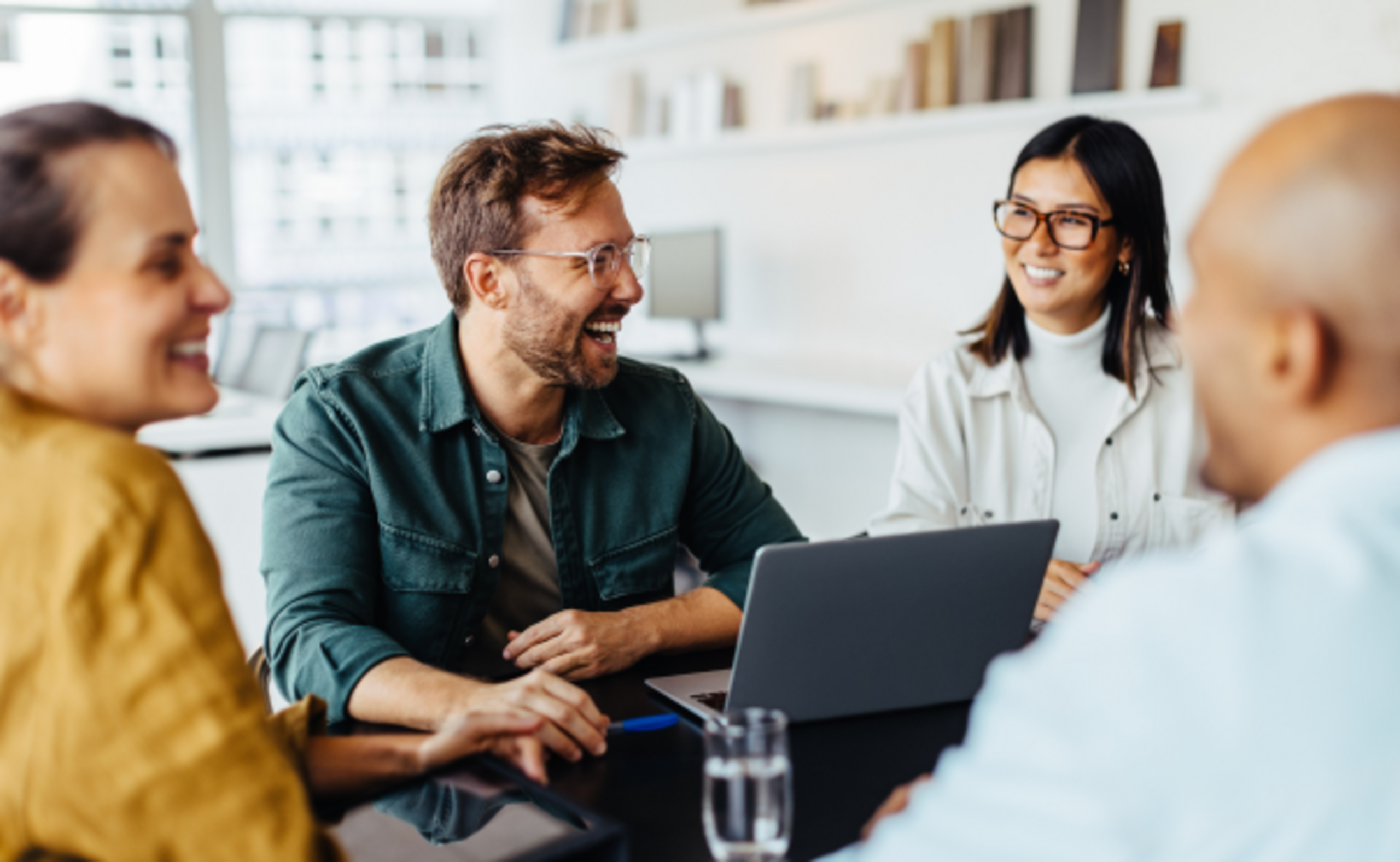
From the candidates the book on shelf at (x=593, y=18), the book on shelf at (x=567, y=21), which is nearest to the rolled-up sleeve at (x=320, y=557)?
the book on shelf at (x=593, y=18)

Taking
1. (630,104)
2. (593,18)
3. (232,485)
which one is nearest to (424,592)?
(232,485)

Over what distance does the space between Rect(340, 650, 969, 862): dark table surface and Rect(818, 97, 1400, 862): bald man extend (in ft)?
1.10

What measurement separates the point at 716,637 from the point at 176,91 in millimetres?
5515

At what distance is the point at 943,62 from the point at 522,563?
290 cm

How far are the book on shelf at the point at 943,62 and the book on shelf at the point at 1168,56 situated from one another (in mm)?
739

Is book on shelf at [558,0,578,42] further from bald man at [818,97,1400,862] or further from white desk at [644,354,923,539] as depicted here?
bald man at [818,97,1400,862]

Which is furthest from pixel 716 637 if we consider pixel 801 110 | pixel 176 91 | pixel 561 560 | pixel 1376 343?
pixel 176 91

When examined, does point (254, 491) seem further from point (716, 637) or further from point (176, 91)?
point (176, 91)

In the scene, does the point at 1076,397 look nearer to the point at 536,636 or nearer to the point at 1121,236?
the point at 1121,236

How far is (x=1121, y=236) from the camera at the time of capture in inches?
86.7

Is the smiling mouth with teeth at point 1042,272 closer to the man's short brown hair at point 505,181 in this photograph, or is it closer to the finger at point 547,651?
the man's short brown hair at point 505,181

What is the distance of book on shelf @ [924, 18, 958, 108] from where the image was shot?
405 centimetres

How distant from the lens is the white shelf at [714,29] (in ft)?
14.6

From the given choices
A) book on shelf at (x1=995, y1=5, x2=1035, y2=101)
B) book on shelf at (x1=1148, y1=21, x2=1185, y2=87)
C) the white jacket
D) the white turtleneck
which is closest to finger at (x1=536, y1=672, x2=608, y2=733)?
the white jacket
